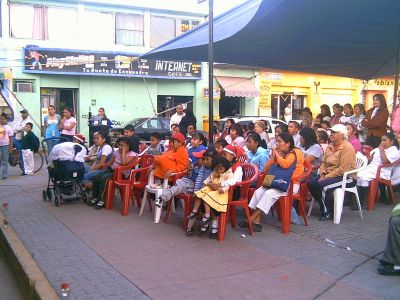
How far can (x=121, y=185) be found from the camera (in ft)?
24.2

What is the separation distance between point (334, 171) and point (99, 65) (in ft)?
56.2

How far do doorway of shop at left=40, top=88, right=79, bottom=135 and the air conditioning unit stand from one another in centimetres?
56

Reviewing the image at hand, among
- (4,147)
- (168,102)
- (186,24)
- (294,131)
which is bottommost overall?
(4,147)

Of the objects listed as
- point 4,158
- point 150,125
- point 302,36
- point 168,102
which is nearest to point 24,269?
point 302,36

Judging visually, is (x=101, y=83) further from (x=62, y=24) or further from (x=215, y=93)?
(x=215, y=93)

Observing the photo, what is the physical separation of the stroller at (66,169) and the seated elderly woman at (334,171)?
12.9 feet

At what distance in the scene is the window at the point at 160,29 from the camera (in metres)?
23.9

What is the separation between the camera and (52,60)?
20.8 metres

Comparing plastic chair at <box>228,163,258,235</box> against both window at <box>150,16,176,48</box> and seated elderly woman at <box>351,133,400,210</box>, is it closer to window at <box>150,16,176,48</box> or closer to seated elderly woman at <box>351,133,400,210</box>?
seated elderly woman at <box>351,133,400,210</box>

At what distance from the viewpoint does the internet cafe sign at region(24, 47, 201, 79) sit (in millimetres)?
20516

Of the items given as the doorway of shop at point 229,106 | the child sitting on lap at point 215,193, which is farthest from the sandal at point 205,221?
the doorway of shop at point 229,106

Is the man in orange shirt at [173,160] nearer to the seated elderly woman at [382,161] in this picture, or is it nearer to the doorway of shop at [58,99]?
the seated elderly woman at [382,161]

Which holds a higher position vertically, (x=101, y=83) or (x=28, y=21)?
(x=28, y=21)

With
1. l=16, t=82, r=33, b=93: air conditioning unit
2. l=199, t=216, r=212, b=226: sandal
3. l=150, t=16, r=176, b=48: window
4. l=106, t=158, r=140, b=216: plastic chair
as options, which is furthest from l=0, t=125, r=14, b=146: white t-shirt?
l=150, t=16, r=176, b=48: window
